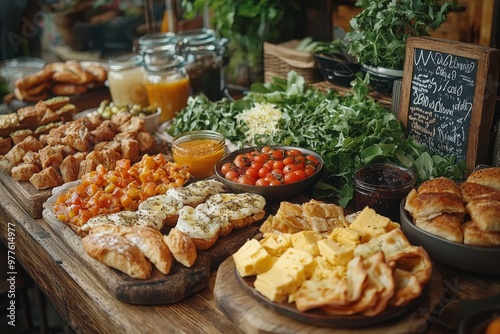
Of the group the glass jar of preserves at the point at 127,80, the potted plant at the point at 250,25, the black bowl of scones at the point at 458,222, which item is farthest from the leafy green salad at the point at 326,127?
the potted plant at the point at 250,25

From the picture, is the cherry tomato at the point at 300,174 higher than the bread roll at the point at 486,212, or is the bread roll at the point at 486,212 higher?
the bread roll at the point at 486,212

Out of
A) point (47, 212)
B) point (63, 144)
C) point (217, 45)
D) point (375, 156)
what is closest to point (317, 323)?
point (375, 156)

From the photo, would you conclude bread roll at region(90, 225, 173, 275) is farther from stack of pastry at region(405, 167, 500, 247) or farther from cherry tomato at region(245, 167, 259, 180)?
stack of pastry at region(405, 167, 500, 247)

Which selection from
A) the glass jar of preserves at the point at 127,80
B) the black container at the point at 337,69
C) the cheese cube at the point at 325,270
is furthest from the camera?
the glass jar of preserves at the point at 127,80

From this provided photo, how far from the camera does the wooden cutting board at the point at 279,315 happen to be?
5.73 ft

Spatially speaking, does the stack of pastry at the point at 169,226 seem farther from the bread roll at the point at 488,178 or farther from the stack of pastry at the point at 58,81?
the stack of pastry at the point at 58,81

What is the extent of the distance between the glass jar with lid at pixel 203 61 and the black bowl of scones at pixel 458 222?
2418mm

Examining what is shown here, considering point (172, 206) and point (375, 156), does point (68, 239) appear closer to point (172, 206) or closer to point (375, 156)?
point (172, 206)

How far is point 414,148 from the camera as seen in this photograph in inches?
110

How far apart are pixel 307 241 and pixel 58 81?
3416mm

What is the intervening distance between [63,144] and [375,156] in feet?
6.32

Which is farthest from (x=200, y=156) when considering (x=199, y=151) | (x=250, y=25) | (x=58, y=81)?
(x=250, y=25)

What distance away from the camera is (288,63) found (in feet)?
13.1

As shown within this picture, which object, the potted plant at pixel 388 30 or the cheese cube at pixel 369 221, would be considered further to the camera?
the potted plant at pixel 388 30
